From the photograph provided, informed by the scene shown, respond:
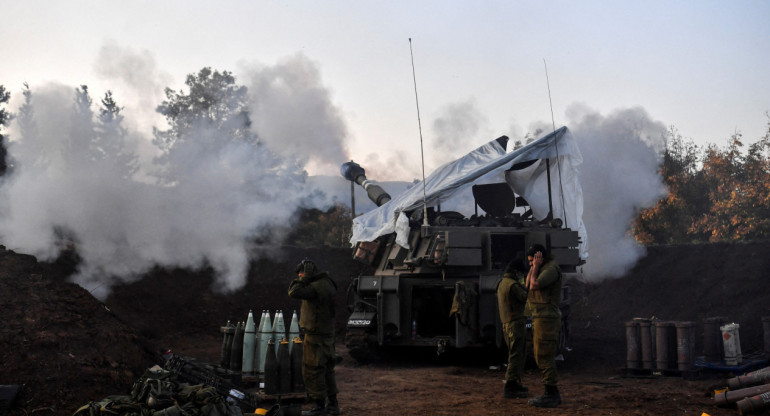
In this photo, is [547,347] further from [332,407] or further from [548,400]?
[332,407]

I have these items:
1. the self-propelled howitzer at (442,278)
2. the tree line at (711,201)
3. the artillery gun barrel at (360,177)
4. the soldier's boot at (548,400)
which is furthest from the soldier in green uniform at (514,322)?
the tree line at (711,201)

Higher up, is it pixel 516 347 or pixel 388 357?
pixel 516 347

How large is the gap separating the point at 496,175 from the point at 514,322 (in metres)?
5.46

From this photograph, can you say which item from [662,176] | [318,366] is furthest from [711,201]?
[318,366]

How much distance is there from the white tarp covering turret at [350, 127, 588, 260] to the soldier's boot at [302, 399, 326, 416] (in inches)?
215

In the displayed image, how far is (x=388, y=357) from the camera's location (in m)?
13.8

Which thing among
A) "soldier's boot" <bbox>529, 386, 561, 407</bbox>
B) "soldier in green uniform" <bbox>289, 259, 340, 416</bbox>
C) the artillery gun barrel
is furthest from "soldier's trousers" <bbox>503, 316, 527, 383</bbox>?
the artillery gun barrel

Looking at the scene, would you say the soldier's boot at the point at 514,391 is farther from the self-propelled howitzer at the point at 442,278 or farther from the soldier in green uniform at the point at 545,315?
the self-propelled howitzer at the point at 442,278

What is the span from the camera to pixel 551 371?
834 centimetres

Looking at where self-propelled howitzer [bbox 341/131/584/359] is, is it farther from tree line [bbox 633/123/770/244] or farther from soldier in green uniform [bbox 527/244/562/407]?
tree line [bbox 633/123/770/244]

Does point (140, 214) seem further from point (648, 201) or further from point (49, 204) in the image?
point (648, 201)

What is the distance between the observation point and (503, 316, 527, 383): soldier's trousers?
8.98 m

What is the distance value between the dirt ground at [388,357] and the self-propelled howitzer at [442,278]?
619 millimetres

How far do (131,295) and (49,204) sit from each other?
117 inches
